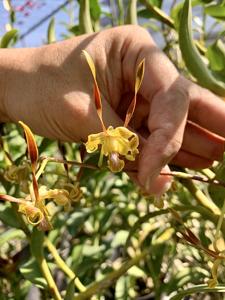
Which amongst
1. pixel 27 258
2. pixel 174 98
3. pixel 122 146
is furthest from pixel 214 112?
pixel 27 258

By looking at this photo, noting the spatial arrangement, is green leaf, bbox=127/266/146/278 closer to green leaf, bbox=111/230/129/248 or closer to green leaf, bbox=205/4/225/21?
green leaf, bbox=111/230/129/248

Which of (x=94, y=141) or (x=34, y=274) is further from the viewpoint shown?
(x=34, y=274)

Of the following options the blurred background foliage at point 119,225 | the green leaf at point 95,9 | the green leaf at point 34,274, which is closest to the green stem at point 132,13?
the blurred background foliage at point 119,225

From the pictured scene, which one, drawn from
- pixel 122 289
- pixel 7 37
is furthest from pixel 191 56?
pixel 122 289

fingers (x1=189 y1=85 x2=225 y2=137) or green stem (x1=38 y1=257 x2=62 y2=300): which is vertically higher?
fingers (x1=189 y1=85 x2=225 y2=137)

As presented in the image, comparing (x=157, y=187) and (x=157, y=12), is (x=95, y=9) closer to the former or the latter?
(x=157, y=12)

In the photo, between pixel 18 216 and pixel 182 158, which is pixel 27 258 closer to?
pixel 18 216

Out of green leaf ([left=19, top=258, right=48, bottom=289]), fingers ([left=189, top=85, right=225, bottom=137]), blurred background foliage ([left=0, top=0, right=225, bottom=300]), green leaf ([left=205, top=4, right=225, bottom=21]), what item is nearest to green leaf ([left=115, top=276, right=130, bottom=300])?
blurred background foliage ([left=0, top=0, right=225, bottom=300])
